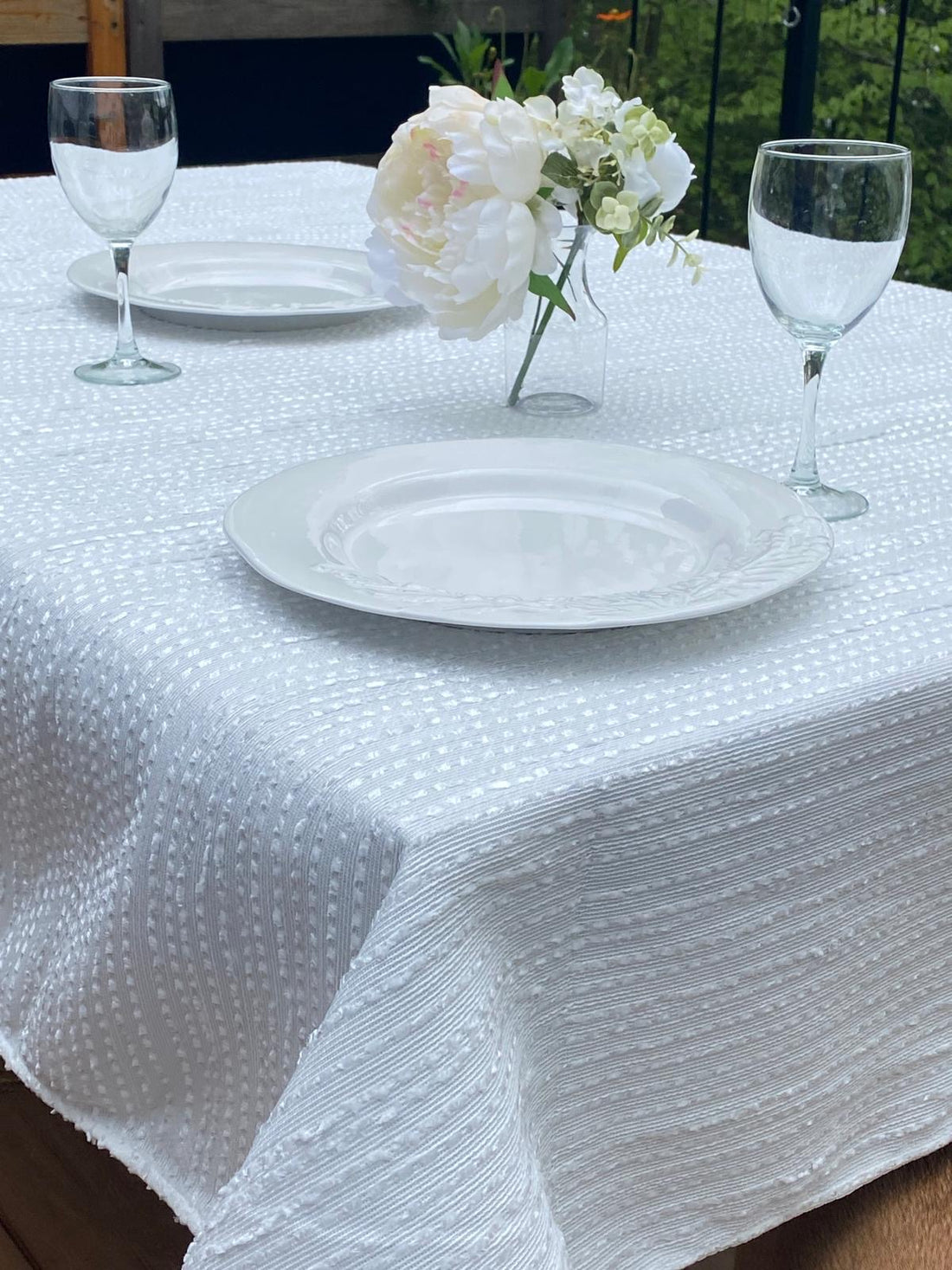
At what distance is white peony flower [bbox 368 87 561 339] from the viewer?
0.80 meters

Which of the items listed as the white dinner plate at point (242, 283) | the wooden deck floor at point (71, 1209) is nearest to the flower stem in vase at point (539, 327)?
the white dinner plate at point (242, 283)

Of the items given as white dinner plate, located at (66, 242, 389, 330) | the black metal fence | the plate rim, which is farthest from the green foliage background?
the plate rim

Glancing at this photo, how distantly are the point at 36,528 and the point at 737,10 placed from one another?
4.22 metres

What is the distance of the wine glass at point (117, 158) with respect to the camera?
3.08 ft

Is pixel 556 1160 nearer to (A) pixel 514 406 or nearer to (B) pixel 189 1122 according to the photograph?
(B) pixel 189 1122

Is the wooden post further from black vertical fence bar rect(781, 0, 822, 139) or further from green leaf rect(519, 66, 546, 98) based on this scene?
green leaf rect(519, 66, 546, 98)

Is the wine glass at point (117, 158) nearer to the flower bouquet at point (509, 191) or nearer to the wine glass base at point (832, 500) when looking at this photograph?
the flower bouquet at point (509, 191)

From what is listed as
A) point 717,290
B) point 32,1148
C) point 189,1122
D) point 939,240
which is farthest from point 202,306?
point 939,240

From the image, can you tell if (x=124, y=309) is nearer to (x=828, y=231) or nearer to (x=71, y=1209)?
(x=828, y=231)

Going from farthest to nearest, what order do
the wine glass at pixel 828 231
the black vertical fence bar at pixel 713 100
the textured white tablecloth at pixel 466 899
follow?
the black vertical fence bar at pixel 713 100, the wine glass at pixel 828 231, the textured white tablecloth at pixel 466 899

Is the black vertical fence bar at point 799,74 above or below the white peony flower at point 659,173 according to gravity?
above

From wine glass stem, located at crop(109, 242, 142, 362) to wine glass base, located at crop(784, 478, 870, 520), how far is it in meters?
0.46

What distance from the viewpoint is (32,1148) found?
136 cm

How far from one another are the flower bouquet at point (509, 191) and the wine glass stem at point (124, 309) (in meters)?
0.21
